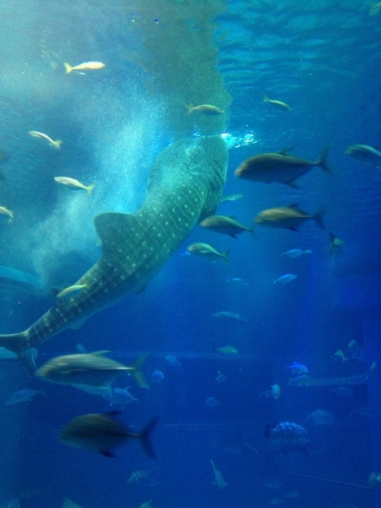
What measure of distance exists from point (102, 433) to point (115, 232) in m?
1.81

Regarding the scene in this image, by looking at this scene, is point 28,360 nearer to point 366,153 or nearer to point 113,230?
point 113,230

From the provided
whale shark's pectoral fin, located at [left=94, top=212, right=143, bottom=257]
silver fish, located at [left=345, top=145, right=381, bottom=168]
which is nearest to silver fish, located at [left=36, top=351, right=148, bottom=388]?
whale shark's pectoral fin, located at [left=94, top=212, right=143, bottom=257]

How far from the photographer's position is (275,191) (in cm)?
1705

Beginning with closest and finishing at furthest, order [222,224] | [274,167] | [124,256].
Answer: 1. [124,256]
2. [274,167]
3. [222,224]

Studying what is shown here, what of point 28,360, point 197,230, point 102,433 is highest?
point 197,230

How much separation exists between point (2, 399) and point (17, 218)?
9.90 metres

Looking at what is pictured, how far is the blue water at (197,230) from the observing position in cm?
809

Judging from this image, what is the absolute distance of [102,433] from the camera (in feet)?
10.3

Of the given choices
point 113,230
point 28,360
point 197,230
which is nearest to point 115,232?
point 113,230

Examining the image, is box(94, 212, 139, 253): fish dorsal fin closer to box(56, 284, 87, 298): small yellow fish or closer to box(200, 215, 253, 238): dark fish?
box(56, 284, 87, 298): small yellow fish

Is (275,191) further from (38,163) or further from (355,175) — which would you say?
(38,163)

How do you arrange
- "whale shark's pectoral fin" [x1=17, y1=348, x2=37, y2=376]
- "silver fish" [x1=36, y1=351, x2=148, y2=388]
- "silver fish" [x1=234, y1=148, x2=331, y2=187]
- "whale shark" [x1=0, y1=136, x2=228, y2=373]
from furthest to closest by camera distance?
"silver fish" [x1=234, y1=148, x2=331, y2=187]
"whale shark's pectoral fin" [x1=17, y1=348, x2=37, y2=376]
"whale shark" [x1=0, y1=136, x2=228, y2=373]
"silver fish" [x1=36, y1=351, x2=148, y2=388]

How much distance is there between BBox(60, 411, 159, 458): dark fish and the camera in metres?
3.12

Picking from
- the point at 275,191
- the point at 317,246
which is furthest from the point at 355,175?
the point at 317,246
